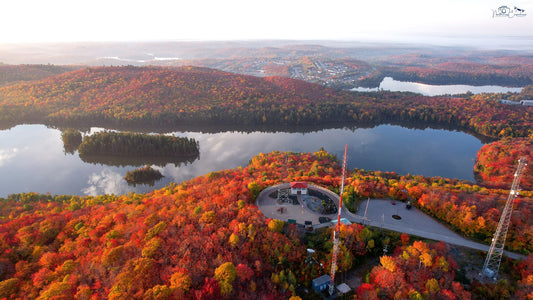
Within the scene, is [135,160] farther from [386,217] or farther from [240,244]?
[386,217]

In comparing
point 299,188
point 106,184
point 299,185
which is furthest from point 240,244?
point 106,184

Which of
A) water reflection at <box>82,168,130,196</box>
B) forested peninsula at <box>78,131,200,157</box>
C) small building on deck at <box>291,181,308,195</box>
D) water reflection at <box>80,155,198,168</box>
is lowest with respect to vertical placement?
water reflection at <box>82,168,130,196</box>

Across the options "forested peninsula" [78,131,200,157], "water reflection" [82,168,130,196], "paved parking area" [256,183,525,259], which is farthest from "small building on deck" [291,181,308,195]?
"forested peninsula" [78,131,200,157]

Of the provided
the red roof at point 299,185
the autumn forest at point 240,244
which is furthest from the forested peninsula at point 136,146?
the red roof at point 299,185

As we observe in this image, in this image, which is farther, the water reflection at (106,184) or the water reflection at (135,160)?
the water reflection at (135,160)

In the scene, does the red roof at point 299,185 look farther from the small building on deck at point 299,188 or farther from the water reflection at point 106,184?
the water reflection at point 106,184

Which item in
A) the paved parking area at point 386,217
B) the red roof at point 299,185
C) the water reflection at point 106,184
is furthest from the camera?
the water reflection at point 106,184

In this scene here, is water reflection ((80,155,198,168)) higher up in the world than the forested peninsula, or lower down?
lower down

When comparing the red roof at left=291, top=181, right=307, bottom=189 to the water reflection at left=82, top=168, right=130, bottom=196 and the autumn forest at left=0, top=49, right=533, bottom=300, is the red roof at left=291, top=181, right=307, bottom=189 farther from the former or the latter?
the water reflection at left=82, top=168, right=130, bottom=196

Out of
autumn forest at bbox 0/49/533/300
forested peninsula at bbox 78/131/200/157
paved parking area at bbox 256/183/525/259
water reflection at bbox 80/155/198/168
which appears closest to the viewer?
autumn forest at bbox 0/49/533/300

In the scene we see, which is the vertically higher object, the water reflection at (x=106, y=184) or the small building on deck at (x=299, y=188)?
the small building on deck at (x=299, y=188)

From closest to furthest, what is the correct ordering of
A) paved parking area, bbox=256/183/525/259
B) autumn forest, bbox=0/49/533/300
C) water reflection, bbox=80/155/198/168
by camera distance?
autumn forest, bbox=0/49/533/300
paved parking area, bbox=256/183/525/259
water reflection, bbox=80/155/198/168

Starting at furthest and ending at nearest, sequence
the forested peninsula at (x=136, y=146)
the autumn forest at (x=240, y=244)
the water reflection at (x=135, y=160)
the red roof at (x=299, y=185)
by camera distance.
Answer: the forested peninsula at (x=136, y=146), the water reflection at (x=135, y=160), the red roof at (x=299, y=185), the autumn forest at (x=240, y=244)

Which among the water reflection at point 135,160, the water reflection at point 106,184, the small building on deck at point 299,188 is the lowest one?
the water reflection at point 106,184
